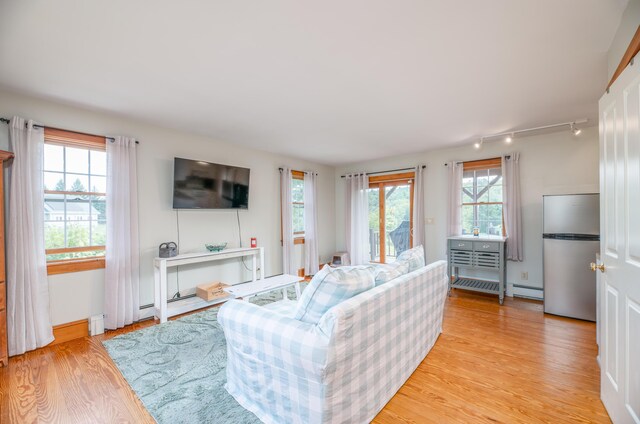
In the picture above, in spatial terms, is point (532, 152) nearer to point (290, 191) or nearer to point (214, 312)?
point (290, 191)

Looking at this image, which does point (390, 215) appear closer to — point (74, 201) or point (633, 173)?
point (633, 173)

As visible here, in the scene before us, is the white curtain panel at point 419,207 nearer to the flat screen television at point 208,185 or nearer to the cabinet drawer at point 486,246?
the cabinet drawer at point 486,246

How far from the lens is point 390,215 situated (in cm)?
562

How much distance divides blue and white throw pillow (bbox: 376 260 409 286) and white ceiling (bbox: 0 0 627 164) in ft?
5.08

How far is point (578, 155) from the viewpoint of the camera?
3.75 metres

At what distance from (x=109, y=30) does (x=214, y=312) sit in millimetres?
2983

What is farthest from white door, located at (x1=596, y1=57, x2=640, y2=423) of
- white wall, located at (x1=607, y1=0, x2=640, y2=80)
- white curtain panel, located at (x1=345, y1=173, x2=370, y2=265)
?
white curtain panel, located at (x1=345, y1=173, x2=370, y2=265)

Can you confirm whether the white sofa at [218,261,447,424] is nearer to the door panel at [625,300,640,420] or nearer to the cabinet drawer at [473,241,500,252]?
the door panel at [625,300,640,420]

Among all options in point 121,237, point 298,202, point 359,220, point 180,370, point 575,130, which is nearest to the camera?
point 180,370

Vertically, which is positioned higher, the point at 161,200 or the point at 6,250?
the point at 161,200

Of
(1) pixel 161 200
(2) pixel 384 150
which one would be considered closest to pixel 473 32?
(2) pixel 384 150

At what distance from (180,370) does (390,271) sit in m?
1.84

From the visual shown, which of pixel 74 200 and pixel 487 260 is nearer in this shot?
pixel 74 200

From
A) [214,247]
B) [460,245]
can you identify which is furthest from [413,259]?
[214,247]
